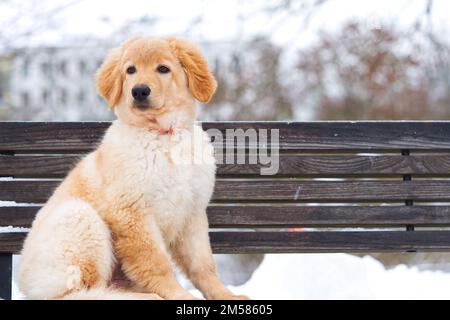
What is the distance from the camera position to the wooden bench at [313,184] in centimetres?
360

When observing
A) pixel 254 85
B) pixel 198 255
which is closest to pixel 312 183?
pixel 198 255

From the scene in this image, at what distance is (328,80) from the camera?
563 centimetres

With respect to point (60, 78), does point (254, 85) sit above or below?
below

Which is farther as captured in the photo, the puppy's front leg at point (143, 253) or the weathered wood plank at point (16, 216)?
the weathered wood plank at point (16, 216)

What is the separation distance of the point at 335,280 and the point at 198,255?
172 centimetres

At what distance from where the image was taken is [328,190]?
3.66 metres

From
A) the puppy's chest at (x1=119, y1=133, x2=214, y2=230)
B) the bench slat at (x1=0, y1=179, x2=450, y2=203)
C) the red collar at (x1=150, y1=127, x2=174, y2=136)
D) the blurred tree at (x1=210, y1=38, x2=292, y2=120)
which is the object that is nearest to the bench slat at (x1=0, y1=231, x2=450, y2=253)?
the bench slat at (x1=0, y1=179, x2=450, y2=203)

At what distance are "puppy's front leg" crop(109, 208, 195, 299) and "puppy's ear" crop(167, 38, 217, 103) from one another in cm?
60

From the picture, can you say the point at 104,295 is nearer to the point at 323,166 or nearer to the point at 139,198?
the point at 139,198

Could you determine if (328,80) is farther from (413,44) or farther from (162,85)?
(162,85)

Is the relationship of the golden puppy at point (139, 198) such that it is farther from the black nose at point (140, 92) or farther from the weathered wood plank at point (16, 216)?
the weathered wood plank at point (16, 216)

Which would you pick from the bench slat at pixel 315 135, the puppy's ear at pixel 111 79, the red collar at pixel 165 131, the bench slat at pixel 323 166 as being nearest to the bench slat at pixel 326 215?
the bench slat at pixel 323 166

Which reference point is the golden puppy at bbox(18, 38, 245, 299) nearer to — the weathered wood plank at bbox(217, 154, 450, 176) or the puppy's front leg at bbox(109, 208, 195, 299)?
the puppy's front leg at bbox(109, 208, 195, 299)
